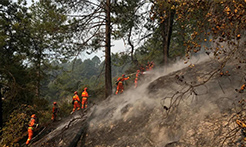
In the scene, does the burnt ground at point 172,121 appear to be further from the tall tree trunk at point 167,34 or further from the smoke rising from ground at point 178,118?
the tall tree trunk at point 167,34

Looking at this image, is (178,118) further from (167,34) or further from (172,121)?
(167,34)

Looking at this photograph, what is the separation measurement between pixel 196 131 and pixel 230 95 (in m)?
1.63

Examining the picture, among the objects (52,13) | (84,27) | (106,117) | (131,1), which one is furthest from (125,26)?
(106,117)

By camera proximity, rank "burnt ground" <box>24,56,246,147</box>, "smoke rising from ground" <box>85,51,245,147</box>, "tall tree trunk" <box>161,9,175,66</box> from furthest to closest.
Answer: "tall tree trunk" <box>161,9,175,66</box>
"smoke rising from ground" <box>85,51,245,147</box>
"burnt ground" <box>24,56,246,147</box>

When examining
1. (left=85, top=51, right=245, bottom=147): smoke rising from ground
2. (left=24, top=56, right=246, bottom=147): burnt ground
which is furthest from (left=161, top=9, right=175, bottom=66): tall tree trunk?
(left=85, top=51, right=245, bottom=147): smoke rising from ground

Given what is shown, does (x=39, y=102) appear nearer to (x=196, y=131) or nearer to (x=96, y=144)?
(x=96, y=144)

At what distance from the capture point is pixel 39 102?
14180 millimetres

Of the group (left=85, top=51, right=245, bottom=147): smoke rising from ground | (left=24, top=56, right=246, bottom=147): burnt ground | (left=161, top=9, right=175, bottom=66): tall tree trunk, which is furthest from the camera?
(left=161, top=9, right=175, bottom=66): tall tree trunk

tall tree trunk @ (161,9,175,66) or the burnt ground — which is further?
tall tree trunk @ (161,9,175,66)

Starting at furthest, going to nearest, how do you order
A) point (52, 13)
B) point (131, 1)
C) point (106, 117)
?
point (131, 1), point (52, 13), point (106, 117)

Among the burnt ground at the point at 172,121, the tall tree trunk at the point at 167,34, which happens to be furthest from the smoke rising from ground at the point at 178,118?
the tall tree trunk at the point at 167,34

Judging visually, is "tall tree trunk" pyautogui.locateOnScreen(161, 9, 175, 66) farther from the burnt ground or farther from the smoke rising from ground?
the smoke rising from ground

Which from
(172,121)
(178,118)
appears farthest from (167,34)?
(172,121)

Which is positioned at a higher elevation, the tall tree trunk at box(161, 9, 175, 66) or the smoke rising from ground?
the tall tree trunk at box(161, 9, 175, 66)
